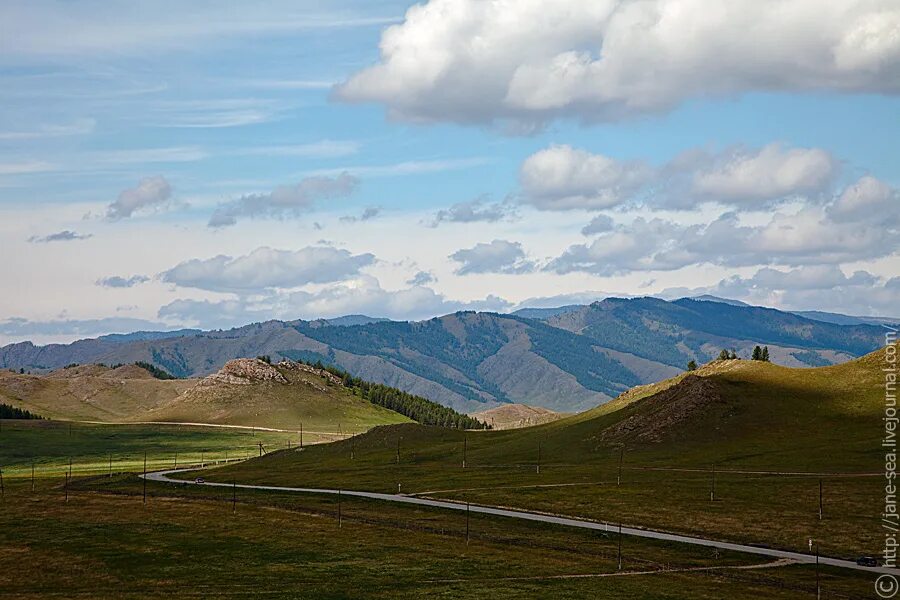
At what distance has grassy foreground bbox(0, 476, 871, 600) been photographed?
121188mm

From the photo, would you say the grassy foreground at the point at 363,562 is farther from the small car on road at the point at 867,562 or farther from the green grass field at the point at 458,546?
the small car on road at the point at 867,562

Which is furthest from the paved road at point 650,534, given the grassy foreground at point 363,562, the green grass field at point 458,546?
the grassy foreground at point 363,562

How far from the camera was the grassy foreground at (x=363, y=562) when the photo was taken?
121188 mm

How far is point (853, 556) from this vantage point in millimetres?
137000

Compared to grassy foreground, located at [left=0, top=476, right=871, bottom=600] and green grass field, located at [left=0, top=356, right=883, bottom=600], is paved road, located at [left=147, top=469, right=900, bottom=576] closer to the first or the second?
green grass field, located at [left=0, top=356, right=883, bottom=600]

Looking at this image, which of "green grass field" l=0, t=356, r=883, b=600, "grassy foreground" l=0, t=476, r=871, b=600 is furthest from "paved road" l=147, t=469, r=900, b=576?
"grassy foreground" l=0, t=476, r=871, b=600

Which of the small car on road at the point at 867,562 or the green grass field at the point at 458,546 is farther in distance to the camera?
the small car on road at the point at 867,562

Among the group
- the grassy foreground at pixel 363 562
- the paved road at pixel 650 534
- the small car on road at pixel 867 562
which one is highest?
the small car on road at pixel 867 562

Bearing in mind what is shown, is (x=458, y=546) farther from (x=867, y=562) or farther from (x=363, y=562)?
(x=867, y=562)

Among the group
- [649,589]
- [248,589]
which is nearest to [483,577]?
[649,589]

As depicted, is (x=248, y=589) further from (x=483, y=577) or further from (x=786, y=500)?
(x=786, y=500)

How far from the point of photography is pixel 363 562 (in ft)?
454

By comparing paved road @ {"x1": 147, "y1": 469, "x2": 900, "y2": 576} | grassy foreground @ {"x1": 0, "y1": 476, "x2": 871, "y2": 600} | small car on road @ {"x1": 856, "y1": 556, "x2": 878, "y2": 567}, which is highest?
small car on road @ {"x1": 856, "y1": 556, "x2": 878, "y2": 567}

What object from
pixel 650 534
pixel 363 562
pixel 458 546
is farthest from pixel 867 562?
pixel 363 562
